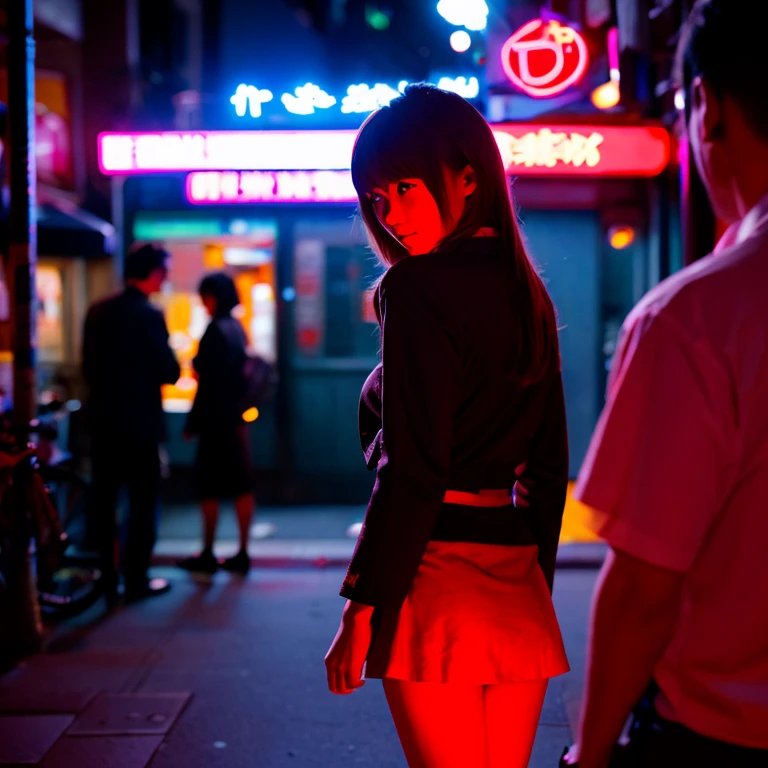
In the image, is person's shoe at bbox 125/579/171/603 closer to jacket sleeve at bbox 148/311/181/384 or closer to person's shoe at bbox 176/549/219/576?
person's shoe at bbox 176/549/219/576

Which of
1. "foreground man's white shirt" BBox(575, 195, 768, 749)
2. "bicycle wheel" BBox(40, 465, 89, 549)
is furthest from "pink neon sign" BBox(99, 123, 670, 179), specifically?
"foreground man's white shirt" BBox(575, 195, 768, 749)

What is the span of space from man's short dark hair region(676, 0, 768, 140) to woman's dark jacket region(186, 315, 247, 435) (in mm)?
5091

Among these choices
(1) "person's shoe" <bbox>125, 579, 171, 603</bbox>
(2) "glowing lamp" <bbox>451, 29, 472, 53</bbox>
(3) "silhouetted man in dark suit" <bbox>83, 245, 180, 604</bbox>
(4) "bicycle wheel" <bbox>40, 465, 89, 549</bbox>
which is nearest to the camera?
(4) "bicycle wheel" <bbox>40, 465, 89, 549</bbox>

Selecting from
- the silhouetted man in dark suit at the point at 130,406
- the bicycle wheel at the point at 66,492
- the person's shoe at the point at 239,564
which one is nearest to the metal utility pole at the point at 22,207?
the bicycle wheel at the point at 66,492

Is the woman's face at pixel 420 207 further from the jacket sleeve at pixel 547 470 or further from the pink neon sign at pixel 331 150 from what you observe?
the pink neon sign at pixel 331 150

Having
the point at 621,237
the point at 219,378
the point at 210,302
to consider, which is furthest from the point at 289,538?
the point at 621,237

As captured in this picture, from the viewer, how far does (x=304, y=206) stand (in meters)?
8.82

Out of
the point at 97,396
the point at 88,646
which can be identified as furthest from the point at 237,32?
the point at 88,646

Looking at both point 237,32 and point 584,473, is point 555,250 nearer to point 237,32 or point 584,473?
point 237,32

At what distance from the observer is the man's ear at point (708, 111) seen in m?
1.16

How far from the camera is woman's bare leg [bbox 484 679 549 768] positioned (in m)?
1.80

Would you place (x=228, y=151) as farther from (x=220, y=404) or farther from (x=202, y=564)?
(x=202, y=564)

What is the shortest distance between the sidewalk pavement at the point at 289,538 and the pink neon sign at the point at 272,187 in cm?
263

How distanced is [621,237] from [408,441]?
7768mm
